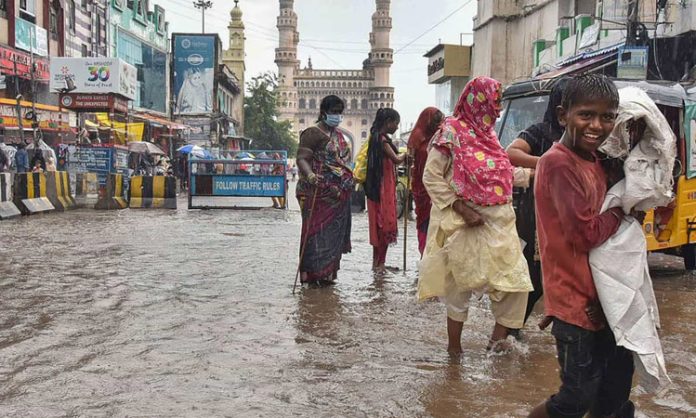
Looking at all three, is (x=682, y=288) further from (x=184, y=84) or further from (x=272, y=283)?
Answer: (x=184, y=84)

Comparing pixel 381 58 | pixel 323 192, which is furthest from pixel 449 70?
pixel 381 58

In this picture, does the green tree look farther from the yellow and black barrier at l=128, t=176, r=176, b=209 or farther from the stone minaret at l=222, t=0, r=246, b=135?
the yellow and black barrier at l=128, t=176, r=176, b=209

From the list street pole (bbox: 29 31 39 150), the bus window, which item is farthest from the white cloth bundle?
street pole (bbox: 29 31 39 150)

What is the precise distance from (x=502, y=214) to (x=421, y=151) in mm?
2645

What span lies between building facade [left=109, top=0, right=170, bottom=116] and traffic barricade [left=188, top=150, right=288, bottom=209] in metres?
21.5

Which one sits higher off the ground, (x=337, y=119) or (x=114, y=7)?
(x=114, y=7)

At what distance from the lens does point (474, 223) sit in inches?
163

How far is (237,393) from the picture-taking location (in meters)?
3.63

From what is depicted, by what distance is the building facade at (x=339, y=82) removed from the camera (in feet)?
412

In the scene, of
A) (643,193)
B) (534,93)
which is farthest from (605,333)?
(534,93)

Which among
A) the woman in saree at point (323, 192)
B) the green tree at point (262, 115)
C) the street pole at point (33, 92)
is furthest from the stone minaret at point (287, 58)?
the woman in saree at point (323, 192)

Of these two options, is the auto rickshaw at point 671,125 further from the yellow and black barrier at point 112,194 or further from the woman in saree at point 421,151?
the yellow and black barrier at point 112,194

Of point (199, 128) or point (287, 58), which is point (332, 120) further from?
point (287, 58)

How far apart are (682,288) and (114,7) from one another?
34833 mm
